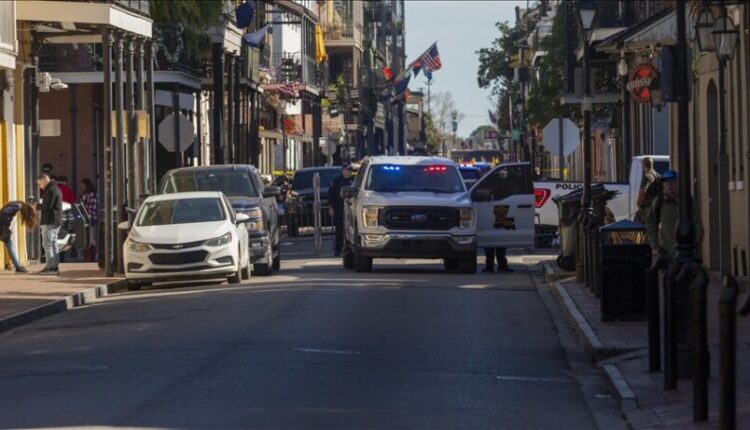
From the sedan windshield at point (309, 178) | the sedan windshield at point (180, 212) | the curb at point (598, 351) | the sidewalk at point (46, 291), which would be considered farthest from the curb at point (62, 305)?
the sedan windshield at point (309, 178)

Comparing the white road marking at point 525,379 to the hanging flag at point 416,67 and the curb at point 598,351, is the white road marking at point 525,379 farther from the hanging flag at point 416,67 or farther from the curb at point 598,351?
the hanging flag at point 416,67

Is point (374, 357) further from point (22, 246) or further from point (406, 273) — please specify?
point (22, 246)

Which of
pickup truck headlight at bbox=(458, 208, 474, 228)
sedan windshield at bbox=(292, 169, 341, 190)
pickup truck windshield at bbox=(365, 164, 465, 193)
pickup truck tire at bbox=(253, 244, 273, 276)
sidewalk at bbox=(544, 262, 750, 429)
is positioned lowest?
sidewalk at bbox=(544, 262, 750, 429)

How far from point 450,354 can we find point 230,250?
1120 cm

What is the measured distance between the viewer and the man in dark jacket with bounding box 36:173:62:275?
30297 millimetres

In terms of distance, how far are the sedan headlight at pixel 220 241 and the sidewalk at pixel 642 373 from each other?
7.34 meters

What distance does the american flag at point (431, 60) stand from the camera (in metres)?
97.9

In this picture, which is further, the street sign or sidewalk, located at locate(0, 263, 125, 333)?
the street sign

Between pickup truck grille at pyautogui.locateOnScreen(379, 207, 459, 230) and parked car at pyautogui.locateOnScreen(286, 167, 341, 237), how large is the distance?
19.4 m

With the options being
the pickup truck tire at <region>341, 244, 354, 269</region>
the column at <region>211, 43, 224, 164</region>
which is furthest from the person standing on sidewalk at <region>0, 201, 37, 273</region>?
the column at <region>211, 43, 224, 164</region>

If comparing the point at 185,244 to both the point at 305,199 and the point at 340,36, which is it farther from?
the point at 340,36

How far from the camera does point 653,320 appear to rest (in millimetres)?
13578

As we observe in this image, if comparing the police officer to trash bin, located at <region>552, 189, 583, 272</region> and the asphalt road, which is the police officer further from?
trash bin, located at <region>552, 189, 583, 272</region>

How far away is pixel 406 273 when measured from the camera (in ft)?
97.8
